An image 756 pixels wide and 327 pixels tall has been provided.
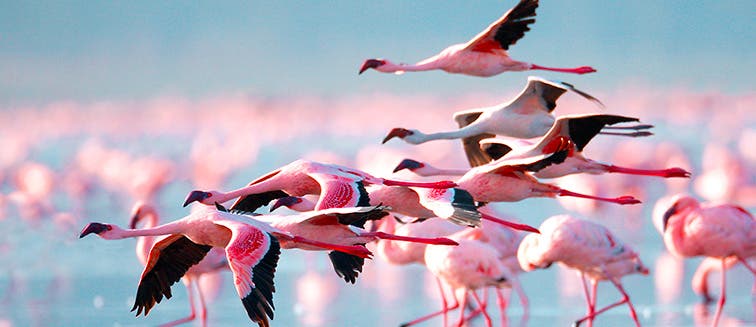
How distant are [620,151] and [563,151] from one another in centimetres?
1332

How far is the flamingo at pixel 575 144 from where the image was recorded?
666 cm

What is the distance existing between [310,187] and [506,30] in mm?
1165

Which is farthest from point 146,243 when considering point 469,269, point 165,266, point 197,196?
point 165,266

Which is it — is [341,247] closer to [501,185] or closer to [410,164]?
[501,185]

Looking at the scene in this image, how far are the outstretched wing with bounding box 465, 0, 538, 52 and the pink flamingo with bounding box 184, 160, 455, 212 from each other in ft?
2.84

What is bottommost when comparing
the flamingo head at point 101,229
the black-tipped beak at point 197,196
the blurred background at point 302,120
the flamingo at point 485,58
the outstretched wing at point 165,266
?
the blurred background at point 302,120

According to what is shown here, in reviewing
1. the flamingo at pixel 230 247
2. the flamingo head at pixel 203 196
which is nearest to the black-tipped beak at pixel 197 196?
the flamingo head at pixel 203 196

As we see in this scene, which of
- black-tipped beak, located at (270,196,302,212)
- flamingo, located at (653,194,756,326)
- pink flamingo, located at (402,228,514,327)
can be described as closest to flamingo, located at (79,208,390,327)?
black-tipped beak, located at (270,196,302,212)

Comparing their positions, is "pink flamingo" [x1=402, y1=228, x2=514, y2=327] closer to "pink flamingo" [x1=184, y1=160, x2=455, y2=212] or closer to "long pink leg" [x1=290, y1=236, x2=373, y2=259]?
Result: "pink flamingo" [x1=184, y1=160, x2=455, y2=212]

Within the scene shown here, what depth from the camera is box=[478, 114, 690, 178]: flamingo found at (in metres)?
6.66

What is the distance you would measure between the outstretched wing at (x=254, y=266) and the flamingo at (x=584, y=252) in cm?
284

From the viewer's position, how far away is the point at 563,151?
6328 millimetres

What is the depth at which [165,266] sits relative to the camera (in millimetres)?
6547

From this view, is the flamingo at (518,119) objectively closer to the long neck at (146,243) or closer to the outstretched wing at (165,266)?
the outstretched wing at (165,266)
